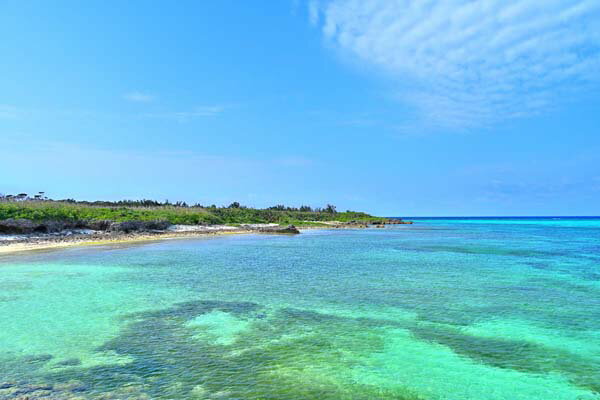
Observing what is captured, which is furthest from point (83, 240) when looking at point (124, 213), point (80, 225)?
point (124, 213)

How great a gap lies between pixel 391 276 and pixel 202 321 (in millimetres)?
11218

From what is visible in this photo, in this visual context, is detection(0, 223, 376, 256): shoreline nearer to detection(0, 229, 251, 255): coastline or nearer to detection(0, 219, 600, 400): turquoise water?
detection(0, 229, 251, 255): coastline

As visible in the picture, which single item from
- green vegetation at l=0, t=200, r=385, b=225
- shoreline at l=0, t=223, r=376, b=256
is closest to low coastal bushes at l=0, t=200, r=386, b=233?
green vegetation at l=0, t=200, r=385, b=225

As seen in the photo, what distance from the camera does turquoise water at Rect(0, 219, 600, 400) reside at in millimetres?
7293

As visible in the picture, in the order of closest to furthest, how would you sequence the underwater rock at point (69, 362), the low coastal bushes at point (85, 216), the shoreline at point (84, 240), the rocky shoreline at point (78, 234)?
the underwater rock at point (69, 362)
the shoreline at point (84, 240)
the rocky shoreline at point (78, 234)
the low coastal bushes at point (85, 216)

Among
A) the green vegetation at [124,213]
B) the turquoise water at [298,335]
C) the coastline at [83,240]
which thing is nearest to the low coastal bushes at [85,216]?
the green vegetation at [124,213]

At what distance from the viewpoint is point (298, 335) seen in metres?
10.2

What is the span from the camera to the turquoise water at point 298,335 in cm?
729

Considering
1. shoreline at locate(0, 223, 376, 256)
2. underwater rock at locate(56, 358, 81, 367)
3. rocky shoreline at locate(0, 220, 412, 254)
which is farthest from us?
rocky shoreline at locate(0, 220, 412, 254)

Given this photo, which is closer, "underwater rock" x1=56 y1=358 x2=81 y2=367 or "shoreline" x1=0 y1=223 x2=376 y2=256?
"underwater rock" x1=56 y1=358 x2=81 y2=367

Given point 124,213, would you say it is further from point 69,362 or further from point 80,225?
point 69,362

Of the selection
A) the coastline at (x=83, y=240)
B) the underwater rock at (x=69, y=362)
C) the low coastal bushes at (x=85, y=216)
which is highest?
the low coastal bushes at (x=85, y=216)

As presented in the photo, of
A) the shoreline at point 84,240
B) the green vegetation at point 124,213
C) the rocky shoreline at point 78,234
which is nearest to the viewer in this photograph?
the shoreline at point 84,240

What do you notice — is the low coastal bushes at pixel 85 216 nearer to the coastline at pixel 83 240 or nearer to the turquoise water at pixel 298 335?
the coastline at pixel 83 240
